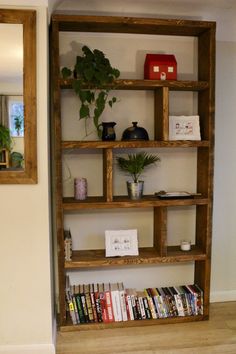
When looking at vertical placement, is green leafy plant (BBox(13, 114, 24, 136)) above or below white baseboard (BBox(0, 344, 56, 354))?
above

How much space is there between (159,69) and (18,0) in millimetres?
1008

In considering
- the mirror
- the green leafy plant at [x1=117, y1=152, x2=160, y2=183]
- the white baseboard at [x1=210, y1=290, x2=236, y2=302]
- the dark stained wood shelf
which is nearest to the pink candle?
the green leafy plant at [x1=117, y1=152, x2=160, y2=183]

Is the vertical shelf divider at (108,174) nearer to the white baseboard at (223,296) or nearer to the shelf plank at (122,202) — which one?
the shelf plank at (122,202)

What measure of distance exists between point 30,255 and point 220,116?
5.79ft

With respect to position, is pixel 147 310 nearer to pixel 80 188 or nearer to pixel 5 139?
pixel 80 188

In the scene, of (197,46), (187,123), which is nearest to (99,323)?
(187,123)

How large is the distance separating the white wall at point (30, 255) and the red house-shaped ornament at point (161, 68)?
761 mm

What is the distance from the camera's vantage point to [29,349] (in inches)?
84.0

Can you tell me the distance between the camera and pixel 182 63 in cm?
261

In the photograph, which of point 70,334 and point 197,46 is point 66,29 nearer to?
point 197,46

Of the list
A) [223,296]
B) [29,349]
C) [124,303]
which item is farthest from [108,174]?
[223,296]

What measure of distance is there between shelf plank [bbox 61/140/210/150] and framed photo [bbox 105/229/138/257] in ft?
2.10

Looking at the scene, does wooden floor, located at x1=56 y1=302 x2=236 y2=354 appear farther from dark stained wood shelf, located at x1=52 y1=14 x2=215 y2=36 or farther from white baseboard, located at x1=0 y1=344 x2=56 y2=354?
dark stained wood shelf, located at x1=52 y1=14 x2=215 y2=36

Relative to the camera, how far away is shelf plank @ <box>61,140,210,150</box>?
228 cm
